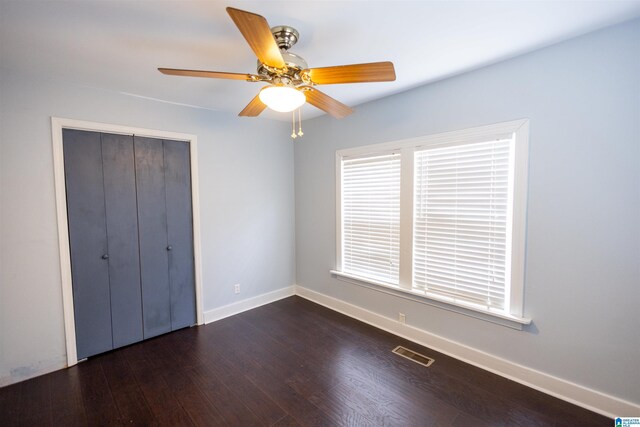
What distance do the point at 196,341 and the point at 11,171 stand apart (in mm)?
2192

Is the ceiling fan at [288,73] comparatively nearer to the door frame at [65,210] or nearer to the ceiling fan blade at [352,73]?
the ceiling fan blade at [352,73]

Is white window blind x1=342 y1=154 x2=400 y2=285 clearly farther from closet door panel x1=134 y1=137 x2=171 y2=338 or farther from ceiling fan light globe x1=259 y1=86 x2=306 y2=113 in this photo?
closet door panel x1=134 y1=137 x2=171 y2=338

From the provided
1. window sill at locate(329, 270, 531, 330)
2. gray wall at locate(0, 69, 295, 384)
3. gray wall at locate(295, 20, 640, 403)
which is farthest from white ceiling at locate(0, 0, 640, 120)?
window sill at locate(329, 270, 531, 330)

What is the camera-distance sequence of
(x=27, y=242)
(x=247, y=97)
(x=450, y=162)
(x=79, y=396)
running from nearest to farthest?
(x=79, y=396)
(x=27, y=242)
(x=450, y=162)
(x=247, y=97)

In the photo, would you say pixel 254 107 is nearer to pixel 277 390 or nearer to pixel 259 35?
pixel 259 35

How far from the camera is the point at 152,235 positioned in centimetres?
287

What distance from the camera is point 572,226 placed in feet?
6.13

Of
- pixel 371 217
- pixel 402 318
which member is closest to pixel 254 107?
pixel 371 217

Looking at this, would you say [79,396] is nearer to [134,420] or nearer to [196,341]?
[134,420]

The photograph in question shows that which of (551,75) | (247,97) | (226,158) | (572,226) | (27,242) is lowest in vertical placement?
(27,242)

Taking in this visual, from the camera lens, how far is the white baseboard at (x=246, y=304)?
130 inches

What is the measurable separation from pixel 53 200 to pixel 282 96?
91.2 inches

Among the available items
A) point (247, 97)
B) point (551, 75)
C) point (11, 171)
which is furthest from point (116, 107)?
point (551, 75)

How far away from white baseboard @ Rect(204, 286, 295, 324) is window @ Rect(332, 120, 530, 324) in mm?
1213
